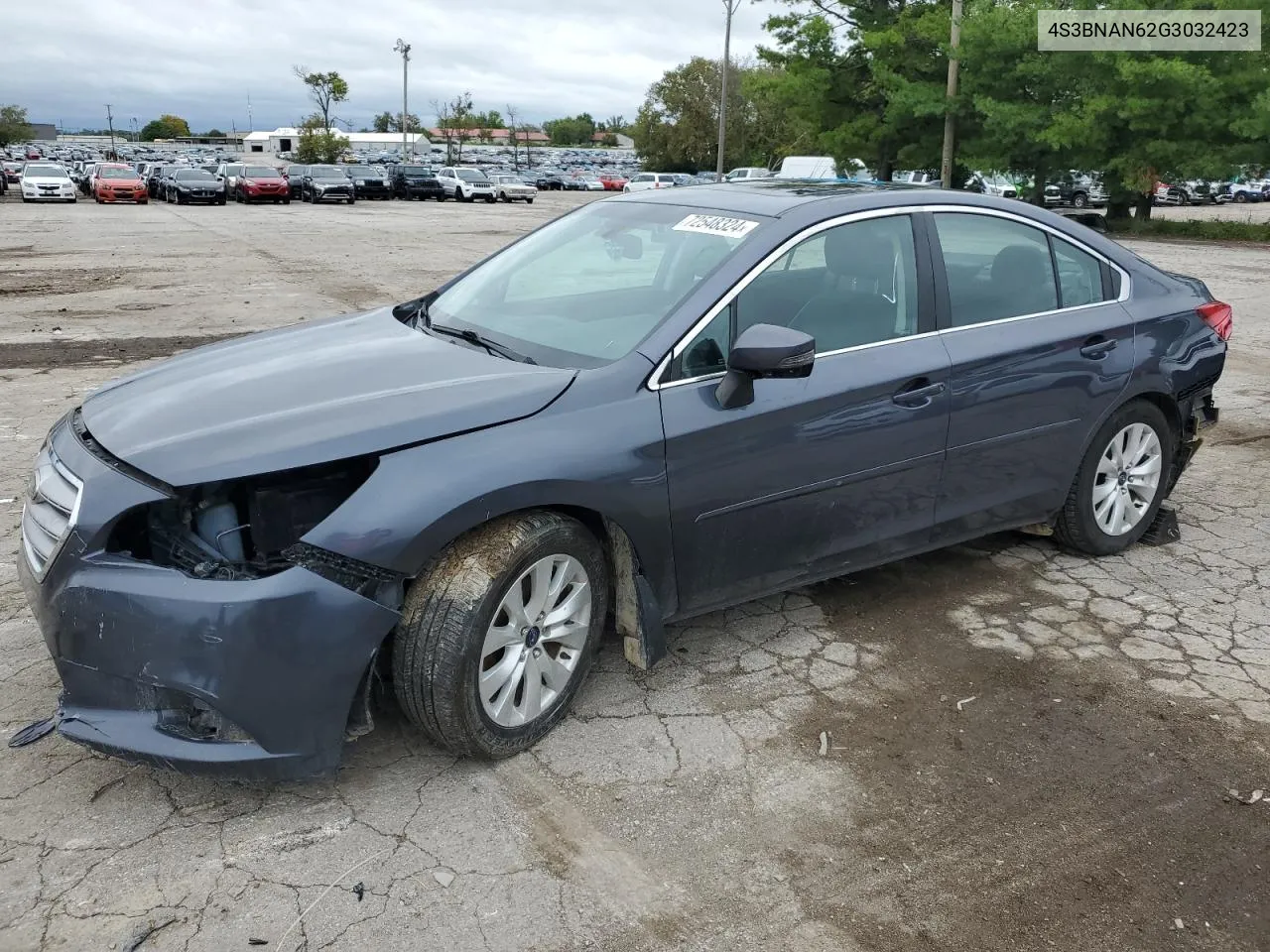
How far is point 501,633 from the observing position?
305 cm

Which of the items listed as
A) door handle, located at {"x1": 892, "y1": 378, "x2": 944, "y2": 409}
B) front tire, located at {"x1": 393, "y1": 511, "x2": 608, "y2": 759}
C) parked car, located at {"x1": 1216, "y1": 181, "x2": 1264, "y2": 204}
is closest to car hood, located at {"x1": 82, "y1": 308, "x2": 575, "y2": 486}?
front tire, located at {"x1": 393, "y1": 511, "x2": 608, "y2": 759}

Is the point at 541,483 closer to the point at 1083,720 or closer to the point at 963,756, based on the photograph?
the point at 963,756

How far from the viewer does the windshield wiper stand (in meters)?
3.49

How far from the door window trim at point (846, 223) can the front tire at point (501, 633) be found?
62 cm

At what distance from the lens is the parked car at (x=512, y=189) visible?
4672 centimetres

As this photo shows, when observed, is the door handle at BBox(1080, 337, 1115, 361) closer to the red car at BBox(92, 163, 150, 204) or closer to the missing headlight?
the missing headlight

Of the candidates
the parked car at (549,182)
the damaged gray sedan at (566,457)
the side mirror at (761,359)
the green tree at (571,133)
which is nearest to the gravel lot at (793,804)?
the damaged gray sedan at (566,457)

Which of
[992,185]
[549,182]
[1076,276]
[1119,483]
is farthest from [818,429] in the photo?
[549,182]

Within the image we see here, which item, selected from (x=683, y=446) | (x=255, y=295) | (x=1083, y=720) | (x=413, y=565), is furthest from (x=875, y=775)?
(x=255, y=295)

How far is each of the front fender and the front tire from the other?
0.09 meters

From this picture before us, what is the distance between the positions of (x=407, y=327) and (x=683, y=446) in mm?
1297

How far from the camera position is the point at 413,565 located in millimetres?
2814

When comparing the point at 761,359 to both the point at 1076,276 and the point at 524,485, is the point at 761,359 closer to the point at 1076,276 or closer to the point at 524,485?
the point at 524,485

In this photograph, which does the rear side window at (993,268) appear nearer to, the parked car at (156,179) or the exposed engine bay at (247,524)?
the exposed engine bay at (247,524)
